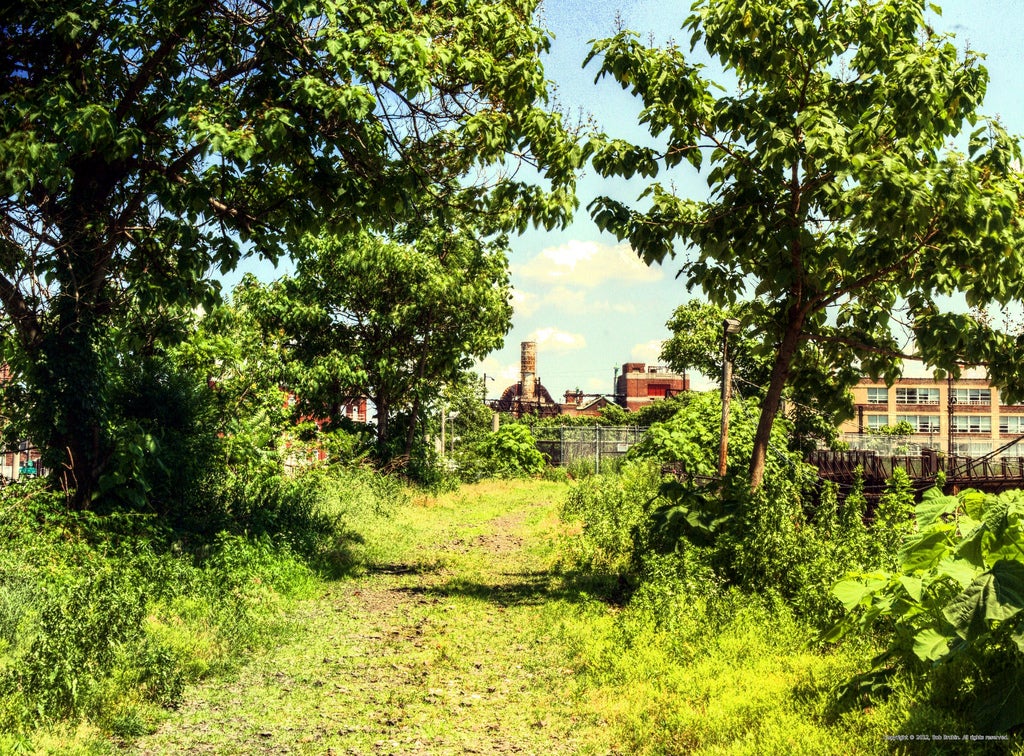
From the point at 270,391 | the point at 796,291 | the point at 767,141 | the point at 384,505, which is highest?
the point at 767,141

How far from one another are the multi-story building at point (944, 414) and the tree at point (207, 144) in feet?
270

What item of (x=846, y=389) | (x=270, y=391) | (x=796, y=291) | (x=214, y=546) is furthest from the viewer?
(x=270, y=391)

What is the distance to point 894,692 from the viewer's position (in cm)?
515

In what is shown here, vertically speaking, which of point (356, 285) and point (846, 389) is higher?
point (356, 285)

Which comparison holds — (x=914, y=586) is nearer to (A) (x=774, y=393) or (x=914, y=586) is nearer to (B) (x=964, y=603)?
(B) (x=964, y=603)

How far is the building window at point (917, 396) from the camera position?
298 ft

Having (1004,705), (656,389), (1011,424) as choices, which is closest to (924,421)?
(1011,424)

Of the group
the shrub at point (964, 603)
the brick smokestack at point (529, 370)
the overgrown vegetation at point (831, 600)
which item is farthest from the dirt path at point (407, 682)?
the brick smokestack at point (529, 370)

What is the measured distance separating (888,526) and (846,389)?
292cm

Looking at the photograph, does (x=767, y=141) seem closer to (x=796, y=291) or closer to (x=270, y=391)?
(x=796, y=291)

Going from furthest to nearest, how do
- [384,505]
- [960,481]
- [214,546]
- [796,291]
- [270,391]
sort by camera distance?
[960,481] → [384,505] → [270,391] → [214,546] → [796,291]

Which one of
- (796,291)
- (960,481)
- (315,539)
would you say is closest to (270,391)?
(315,539)

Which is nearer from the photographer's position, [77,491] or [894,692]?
[894,692]

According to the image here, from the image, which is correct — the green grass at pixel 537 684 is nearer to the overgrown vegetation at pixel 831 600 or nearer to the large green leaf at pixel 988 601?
the overgrown vegetation at pixel 831 600
